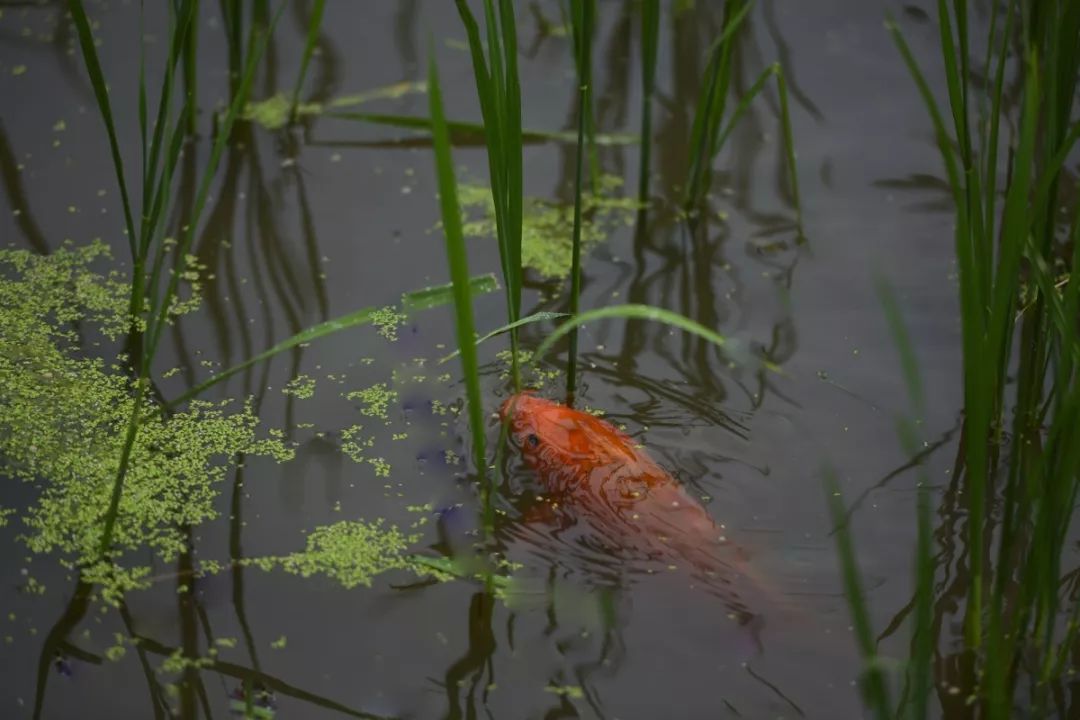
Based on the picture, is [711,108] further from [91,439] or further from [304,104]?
[91,439]

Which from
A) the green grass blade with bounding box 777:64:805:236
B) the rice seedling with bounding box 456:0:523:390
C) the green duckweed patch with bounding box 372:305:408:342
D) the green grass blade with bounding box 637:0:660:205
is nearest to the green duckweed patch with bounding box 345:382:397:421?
the green duckweed patch with bounding box 372:305:408:342

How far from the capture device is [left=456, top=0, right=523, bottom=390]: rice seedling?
1.50 metres

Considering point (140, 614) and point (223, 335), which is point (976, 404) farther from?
point (223, 335)

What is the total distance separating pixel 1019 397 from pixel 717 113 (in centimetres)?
77

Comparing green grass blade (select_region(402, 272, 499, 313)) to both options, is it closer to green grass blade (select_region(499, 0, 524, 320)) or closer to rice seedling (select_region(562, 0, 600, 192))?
green grass blade (select_region(499, 0, 524, 320))

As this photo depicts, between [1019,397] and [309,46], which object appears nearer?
[1019,397]

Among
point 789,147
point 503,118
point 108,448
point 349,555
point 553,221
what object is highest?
point 503,118

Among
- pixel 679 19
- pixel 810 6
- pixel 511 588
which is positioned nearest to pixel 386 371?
pixel 511 588

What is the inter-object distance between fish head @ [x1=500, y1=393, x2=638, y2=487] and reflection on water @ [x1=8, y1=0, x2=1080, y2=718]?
1.5 inches

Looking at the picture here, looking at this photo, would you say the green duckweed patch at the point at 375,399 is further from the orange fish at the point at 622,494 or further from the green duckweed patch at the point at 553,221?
the green duckweed patch at the point at 553,221

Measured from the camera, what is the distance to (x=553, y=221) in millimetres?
2299

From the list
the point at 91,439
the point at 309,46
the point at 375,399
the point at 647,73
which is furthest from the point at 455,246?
the point at 309,46

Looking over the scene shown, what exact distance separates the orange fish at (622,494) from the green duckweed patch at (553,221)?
477mm

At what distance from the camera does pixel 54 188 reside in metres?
2.29
